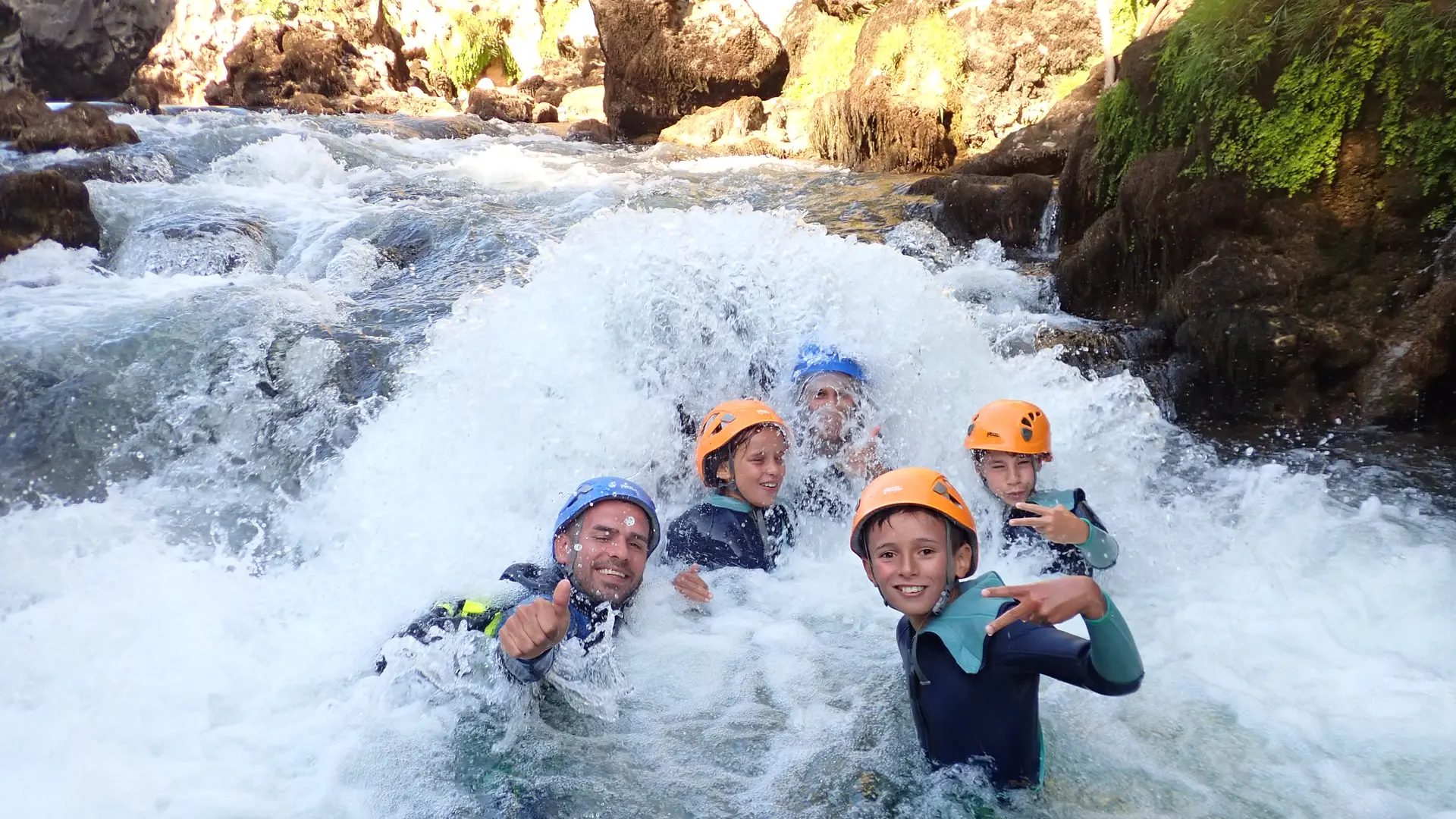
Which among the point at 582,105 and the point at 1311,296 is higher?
the point at 582,105

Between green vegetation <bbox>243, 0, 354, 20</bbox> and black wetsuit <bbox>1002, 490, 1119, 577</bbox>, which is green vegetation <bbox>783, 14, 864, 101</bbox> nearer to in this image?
black wetsuit <bbox>1002, 490, 1119, 577</bbox>

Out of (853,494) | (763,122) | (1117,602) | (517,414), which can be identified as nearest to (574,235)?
(517,414)

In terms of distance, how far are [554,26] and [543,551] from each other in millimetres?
33874

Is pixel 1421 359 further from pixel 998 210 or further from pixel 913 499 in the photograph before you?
pixel 998 210

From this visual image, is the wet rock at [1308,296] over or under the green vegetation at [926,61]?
under

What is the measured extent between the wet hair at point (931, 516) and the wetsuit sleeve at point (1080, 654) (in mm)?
250

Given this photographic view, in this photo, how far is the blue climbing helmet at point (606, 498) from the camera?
337 cm

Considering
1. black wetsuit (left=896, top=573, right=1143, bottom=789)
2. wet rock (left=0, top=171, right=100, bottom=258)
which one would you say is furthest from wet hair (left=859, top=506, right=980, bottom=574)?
wet rock (left=0, top=171, right=100, bottom=258)

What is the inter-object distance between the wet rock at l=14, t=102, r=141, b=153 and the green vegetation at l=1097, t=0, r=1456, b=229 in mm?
12890

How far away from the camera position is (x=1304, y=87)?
5.53 m

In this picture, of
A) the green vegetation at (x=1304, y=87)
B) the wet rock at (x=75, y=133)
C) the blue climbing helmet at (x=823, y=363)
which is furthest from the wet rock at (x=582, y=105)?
the blue climbing helmet at (x=823, y=363)

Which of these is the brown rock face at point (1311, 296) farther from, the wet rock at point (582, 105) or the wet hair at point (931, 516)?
the wet rock at point (582, 105)

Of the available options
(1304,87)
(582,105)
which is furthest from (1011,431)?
(582,105)

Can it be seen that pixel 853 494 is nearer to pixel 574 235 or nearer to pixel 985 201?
pixel 574 235
